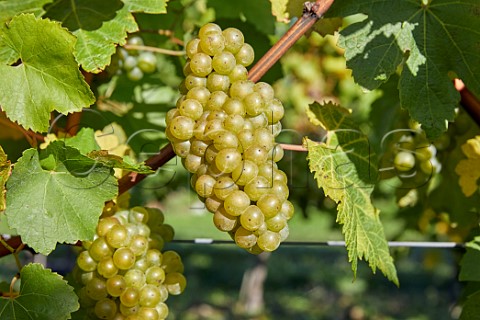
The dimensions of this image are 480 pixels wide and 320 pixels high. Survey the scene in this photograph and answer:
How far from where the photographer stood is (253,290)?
20.4 ft

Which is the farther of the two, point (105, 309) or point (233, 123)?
point (105, 309)

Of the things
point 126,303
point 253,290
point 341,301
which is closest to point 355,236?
point 126,303

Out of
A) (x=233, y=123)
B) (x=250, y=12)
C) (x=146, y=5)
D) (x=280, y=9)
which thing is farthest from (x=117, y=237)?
(x=250, y=12)

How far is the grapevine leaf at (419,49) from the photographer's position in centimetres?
155

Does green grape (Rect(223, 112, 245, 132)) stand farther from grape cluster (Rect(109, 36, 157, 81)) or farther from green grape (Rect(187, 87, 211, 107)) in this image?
grape cluster (Rect(109, 36, 157, 81))

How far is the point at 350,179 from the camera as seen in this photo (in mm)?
1597

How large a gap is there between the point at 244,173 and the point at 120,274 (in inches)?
15.6

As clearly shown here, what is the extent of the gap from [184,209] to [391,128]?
36.8ft

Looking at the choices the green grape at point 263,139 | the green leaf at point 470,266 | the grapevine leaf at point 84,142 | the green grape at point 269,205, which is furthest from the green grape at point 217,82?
the green leaf at point 470,266

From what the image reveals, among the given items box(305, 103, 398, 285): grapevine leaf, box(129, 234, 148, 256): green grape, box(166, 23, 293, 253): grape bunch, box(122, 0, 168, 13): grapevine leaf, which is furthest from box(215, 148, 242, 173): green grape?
box(122, 0, 168, 13): grapevine leaf

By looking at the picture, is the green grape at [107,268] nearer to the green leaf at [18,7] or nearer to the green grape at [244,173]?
the green grape at [244,173]

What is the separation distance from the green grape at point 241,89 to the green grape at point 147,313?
477mm

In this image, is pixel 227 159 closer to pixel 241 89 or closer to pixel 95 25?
pixel 241 89

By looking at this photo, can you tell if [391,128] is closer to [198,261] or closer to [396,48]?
[396,48]
